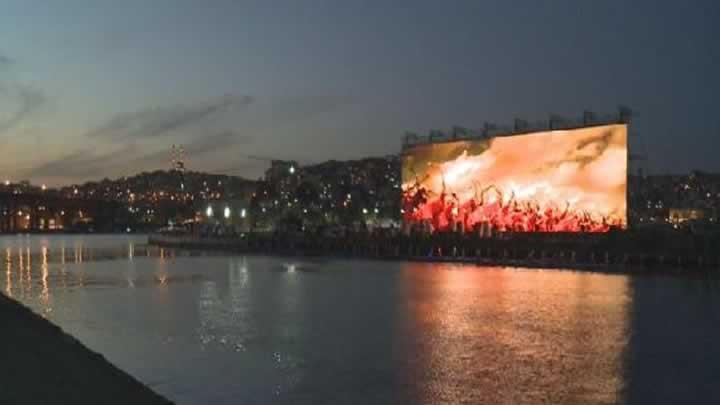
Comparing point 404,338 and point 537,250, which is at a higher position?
point 537,250

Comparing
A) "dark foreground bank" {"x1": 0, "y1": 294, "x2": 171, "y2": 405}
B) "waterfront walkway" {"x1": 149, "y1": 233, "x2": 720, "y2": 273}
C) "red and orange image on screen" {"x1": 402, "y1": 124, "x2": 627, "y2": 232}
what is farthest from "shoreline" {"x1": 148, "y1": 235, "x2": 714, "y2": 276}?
"dark foreground bank" {"x1": 0, "y1": 294, "x2": 171, "y2": 405}

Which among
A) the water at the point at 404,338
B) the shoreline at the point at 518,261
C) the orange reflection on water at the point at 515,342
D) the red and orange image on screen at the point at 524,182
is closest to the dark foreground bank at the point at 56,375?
the water at the point at 404,338

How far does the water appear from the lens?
12828 mm

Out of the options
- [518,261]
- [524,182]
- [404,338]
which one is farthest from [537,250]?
[404,338]

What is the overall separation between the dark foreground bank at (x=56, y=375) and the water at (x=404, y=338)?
973 millimetres

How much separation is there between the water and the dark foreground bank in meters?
0.97

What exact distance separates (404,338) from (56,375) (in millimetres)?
8046

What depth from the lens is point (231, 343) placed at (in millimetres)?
17594

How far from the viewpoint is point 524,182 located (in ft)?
213

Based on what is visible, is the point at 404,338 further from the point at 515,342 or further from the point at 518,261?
the point at 518,261

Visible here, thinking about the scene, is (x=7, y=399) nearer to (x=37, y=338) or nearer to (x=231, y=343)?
(x=37, y=338)

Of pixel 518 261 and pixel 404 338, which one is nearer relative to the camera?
pixel 404 338

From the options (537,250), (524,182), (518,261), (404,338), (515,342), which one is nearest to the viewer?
(515,342)

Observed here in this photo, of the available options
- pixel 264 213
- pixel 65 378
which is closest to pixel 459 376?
pixel 65 378
